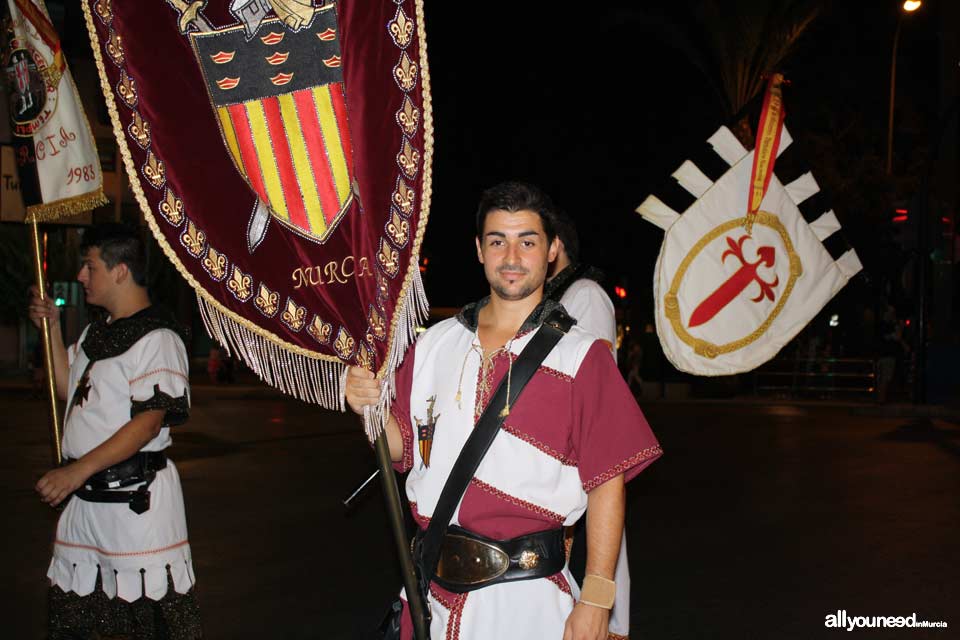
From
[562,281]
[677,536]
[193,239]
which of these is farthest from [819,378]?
[193,239]

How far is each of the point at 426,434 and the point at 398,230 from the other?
604mm

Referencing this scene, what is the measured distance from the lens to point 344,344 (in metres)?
2.90

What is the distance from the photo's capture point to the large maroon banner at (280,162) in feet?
9.30

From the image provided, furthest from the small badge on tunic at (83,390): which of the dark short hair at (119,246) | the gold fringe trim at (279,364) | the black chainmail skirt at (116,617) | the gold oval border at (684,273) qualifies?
the gold oval border at (684,273)

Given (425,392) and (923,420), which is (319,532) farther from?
(923,420)

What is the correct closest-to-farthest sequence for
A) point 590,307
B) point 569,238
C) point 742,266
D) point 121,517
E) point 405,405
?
point 405,405
point 742,266
point 121,517
point 590,307
point 569,238

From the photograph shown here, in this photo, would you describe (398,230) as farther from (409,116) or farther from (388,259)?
(409,116)

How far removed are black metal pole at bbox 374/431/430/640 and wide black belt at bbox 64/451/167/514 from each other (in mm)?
1633

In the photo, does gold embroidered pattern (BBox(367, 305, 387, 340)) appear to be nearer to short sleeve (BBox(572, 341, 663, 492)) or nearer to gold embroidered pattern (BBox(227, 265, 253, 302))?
gold embroidered pattern (BBox(227, 265, 253, 302))

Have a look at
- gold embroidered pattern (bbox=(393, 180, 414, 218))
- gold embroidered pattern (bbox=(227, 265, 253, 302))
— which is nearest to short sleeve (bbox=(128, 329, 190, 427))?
gold embroidered pattern (bbox=(227, 265, 253, 302))

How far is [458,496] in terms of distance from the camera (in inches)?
116

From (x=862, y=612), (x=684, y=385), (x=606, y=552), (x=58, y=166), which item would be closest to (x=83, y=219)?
(x=58, y=166)

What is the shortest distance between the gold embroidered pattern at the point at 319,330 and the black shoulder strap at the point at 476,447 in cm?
49

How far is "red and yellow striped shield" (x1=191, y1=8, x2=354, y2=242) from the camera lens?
284 cm
